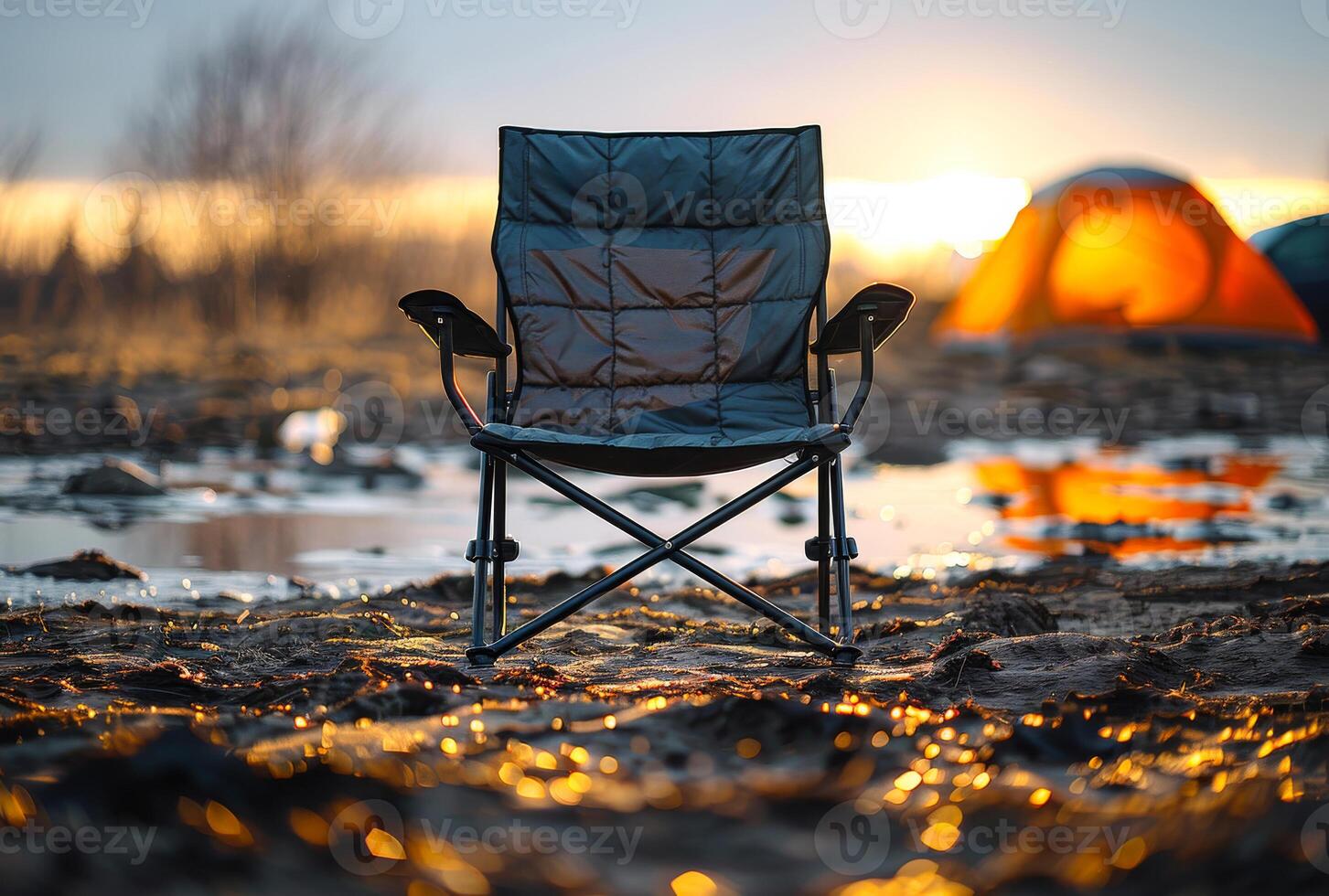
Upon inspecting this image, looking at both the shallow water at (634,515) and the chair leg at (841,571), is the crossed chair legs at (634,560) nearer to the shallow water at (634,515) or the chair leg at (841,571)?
the chair leg at (841,571)

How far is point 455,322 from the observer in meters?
2.27

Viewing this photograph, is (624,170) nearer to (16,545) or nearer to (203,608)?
Answer: (203,608)

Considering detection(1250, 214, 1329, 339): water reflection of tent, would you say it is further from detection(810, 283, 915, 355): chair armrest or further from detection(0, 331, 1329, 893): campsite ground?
detection(810, 283, 915, 355): chair armrest

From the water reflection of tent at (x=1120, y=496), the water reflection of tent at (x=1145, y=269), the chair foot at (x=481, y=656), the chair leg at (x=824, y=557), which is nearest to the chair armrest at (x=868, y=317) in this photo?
the chair leg at (x=824, y=557)

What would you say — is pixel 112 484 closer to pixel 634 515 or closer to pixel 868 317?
pixel 634 515

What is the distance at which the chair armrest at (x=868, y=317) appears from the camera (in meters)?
2.22

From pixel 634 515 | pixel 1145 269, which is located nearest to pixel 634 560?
pixel 634 515

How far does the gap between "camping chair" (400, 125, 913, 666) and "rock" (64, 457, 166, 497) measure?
2978 mm

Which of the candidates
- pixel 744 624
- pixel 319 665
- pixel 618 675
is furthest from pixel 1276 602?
pixel 319 665

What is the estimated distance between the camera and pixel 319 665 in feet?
6.72

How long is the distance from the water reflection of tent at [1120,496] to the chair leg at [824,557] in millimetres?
1597

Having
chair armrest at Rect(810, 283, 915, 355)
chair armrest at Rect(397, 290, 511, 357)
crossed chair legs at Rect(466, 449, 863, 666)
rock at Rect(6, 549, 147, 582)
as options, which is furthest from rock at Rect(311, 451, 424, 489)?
chair armrest at Rect(810, 283, 915, 355)

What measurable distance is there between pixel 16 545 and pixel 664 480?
2.71 metres

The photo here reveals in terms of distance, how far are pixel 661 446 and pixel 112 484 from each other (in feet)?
12.2
